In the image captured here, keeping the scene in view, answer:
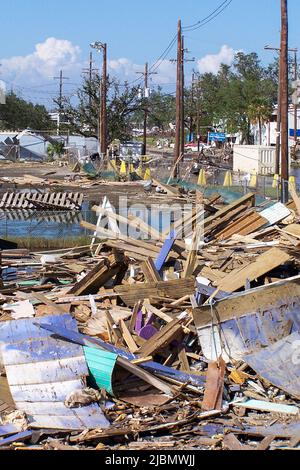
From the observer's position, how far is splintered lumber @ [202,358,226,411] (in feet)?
29.2

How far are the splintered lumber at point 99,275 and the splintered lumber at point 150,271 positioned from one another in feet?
1.47

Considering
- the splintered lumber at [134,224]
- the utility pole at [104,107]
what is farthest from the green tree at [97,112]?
the splintered lumber at [134,224]

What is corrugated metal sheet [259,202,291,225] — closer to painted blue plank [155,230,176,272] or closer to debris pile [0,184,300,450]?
debris pile [0,184,300,450]

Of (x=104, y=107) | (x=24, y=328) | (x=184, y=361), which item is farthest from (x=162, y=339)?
(x=104, y=107)

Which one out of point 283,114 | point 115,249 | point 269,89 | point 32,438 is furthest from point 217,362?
point 269,89

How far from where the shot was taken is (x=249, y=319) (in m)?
10.4

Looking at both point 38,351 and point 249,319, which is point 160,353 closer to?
point 249,319

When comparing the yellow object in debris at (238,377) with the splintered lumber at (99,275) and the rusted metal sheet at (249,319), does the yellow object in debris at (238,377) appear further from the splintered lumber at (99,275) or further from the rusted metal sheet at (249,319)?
the splintered lumber at (99,275)

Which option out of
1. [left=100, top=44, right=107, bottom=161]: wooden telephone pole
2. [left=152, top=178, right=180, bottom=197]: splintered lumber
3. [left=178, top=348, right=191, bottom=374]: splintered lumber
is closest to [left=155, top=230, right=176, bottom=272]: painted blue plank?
[left=178, top=348, right=191, bottom=374]: splintered lumber

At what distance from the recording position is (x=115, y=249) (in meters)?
13.2

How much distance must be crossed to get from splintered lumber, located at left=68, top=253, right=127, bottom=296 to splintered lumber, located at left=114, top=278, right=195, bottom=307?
0.83m

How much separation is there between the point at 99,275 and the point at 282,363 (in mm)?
3678
